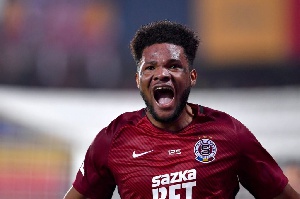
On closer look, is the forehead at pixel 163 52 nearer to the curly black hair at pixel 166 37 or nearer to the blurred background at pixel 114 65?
the curly black hair at pixel 166 37

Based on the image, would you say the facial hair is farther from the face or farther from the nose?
the nose

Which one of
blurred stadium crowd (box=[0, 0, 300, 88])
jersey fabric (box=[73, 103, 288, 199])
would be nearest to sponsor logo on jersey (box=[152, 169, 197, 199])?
jersey fabric (box=[73, 103, 288, 199])

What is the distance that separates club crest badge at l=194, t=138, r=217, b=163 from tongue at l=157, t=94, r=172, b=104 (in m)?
0.29

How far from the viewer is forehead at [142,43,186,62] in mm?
4316

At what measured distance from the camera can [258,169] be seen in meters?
4.35

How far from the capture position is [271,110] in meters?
13.8

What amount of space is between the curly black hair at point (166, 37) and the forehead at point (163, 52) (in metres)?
0.03

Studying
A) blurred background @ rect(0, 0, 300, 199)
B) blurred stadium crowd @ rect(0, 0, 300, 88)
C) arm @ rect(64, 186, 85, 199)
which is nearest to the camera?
arm @ rect(64, 186, 85, 199)

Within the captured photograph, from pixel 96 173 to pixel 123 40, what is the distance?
981cm

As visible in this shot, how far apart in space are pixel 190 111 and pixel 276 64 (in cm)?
961

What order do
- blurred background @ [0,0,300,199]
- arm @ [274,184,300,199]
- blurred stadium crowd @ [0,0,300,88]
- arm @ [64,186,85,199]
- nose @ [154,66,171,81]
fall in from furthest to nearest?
blurred stadium crowd @ [0,0,300,88] < blurred background @ [0,0,300,199] < arm @ [64,186,85,199] < arm @ [274,184,300,199] < nose @ [154,66,171,81]

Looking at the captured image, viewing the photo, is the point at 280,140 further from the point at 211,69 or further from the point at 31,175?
the point at 31,175

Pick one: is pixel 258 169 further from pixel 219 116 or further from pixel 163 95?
pixel 163 95

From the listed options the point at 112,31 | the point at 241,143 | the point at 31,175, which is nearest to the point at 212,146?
the point at 241,143
